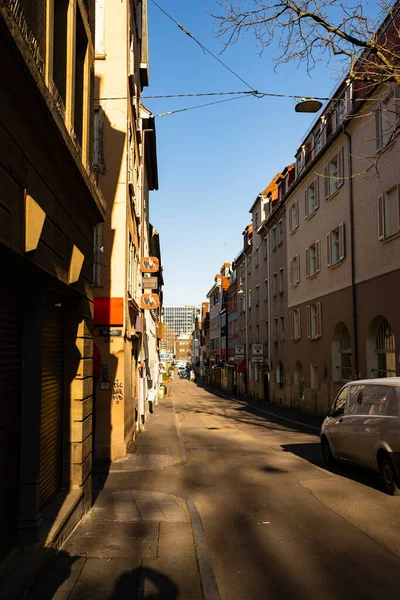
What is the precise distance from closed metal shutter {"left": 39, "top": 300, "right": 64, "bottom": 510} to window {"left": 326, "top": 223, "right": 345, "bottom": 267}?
18752 mm

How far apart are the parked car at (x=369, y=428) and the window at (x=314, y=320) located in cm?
1526

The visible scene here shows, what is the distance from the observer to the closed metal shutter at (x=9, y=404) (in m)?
5.43

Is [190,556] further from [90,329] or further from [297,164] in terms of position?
[297,164]

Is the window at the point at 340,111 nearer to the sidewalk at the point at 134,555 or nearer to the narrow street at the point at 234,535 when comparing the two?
the narrow street at the point at 234,535

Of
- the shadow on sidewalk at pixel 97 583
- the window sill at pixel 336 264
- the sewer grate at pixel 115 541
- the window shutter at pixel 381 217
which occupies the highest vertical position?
the window shutter at pixel 381 217

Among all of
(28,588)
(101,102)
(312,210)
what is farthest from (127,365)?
(312,210)

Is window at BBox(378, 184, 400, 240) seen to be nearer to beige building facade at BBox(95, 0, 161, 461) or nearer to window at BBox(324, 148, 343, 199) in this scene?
window at BBox(324, 148, 343, 199)

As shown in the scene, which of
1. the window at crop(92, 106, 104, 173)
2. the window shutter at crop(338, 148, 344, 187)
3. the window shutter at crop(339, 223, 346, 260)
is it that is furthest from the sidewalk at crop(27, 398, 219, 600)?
the window shutter at crop(338, 148, 344, 187)

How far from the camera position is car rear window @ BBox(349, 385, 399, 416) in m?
10.0

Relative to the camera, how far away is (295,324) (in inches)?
1319

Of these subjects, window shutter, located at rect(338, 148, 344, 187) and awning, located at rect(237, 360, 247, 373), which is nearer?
window shutter, located at rect(338, 148, 344, 187)

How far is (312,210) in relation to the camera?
97.5 feet

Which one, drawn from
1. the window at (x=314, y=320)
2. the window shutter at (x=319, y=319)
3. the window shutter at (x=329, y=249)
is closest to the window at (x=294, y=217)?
the window at (x=314, y=320)

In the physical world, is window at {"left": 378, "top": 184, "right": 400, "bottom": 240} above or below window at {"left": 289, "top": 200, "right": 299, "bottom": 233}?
below
